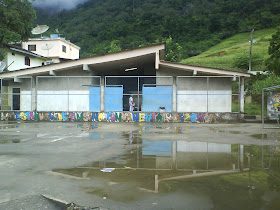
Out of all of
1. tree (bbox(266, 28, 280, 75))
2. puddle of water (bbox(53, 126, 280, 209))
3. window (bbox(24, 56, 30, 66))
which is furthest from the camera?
window (bbox(24, 56, 30, 66))

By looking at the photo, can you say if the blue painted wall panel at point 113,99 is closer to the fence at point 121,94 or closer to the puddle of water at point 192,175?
the fence at point 121,94

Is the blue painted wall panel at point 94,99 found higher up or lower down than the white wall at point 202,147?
higher up

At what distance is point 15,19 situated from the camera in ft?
111

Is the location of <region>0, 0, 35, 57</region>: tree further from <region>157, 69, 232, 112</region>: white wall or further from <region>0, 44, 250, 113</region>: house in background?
<region>157, 69, 232, 112</region>: white wall

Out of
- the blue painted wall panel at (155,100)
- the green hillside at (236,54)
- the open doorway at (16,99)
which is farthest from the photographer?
the green hillside at (236,54)

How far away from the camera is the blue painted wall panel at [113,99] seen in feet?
81.9

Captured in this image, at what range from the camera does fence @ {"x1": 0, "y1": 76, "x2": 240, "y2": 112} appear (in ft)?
81.1

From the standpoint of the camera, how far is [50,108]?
85.2 feet

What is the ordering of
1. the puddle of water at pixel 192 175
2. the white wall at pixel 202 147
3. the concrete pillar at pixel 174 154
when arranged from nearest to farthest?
the puddle of water at pixel 192 175 → the concrete pillar at pixel 174 154 → the white wall at pixel 202 147

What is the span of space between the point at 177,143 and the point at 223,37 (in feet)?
272

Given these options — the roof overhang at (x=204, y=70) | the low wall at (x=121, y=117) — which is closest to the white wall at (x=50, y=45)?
the low wall at (x=121, y=117)

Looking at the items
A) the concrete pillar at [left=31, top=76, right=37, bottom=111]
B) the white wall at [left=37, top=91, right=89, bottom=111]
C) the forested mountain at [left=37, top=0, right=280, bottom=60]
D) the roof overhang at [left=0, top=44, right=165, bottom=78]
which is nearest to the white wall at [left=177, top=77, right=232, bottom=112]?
the roof overhang at [left=0, top=44, right=165, bottom=78]

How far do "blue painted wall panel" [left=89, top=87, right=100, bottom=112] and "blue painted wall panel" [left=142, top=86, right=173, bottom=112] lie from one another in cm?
305

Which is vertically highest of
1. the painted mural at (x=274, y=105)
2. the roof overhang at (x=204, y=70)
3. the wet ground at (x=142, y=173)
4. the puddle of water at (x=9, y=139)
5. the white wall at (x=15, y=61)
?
the white wall at (x=15, y=61)
